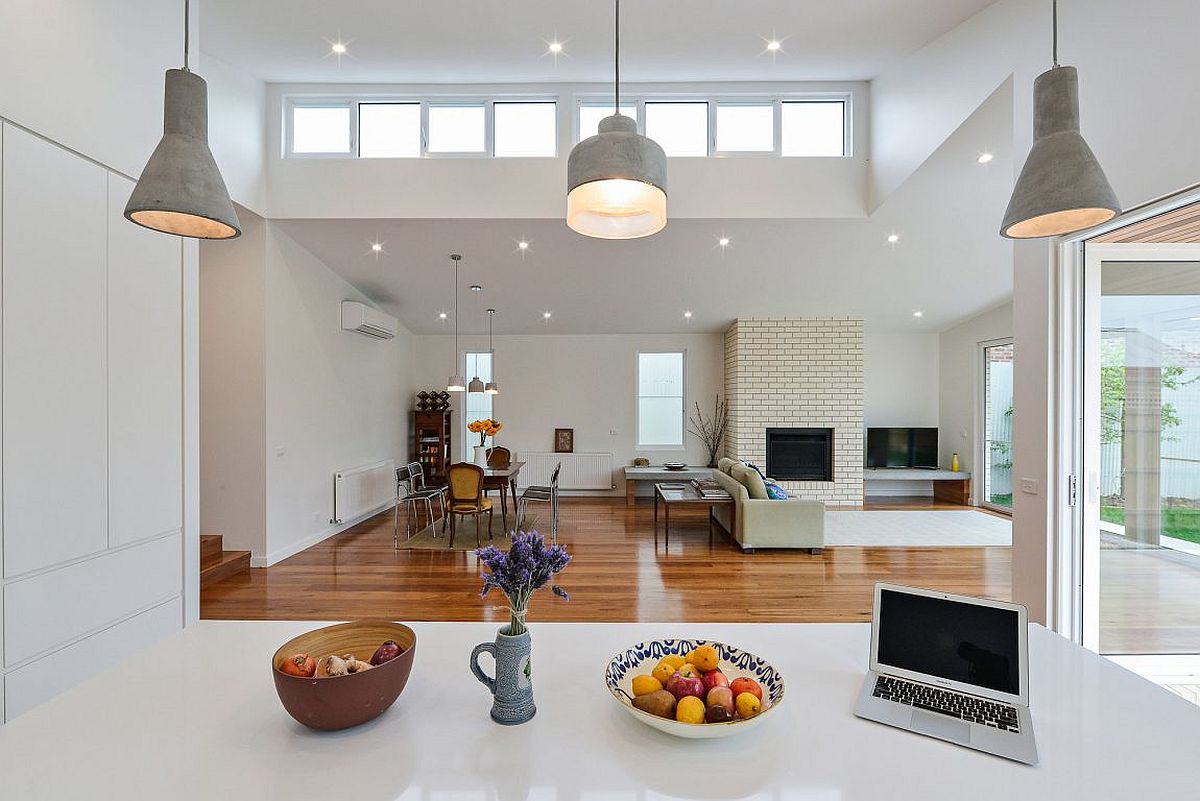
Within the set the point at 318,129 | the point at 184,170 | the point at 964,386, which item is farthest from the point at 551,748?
the point at 964,386

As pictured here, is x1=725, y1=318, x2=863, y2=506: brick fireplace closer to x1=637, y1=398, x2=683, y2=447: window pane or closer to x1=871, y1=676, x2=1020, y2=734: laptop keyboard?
x1=637, y1=398, x2=683, y2=447: window pane

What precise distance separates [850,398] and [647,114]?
4.83m

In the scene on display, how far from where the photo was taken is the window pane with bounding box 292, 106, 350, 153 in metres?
5.08

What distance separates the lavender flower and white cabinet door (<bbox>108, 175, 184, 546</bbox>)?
8.39ft

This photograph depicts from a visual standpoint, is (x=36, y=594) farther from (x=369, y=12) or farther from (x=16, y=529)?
(x=369, y=12)

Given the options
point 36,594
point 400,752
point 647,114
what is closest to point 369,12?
point 647,114

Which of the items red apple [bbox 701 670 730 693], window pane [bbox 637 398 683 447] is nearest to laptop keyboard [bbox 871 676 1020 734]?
red apple [bbox 701 670 730 693]

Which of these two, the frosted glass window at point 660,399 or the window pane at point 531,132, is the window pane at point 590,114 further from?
the frosted glass window at point 660,399

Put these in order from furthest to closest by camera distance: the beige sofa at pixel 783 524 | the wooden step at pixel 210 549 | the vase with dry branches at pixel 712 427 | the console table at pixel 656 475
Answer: the vase with dry branches at pixel 712 427 → the console table at pixel 656 475 → the beige sofa at pixel 783 524 → the wooden step at pixel 210 549

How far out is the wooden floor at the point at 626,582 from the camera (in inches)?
152

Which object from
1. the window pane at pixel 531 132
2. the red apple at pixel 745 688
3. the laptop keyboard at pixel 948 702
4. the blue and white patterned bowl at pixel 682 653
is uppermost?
the window pane at pixel 531 132

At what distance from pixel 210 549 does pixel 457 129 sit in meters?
4.15

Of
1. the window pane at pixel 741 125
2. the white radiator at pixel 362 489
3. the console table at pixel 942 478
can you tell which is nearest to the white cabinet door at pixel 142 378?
the white radiator at pixel 362 489

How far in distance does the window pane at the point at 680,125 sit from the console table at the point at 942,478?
5364 mm
